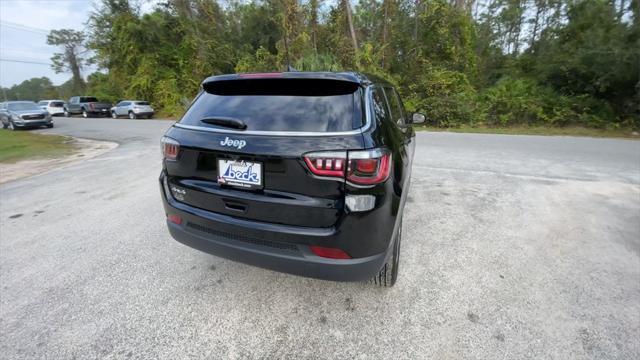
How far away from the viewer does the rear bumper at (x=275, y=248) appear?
5.98 feet

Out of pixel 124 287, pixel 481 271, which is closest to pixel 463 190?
pixel 481 271

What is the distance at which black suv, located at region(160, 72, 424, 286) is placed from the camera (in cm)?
176

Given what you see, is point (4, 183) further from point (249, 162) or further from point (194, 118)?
point (249, 162)

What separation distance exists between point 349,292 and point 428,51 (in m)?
17.0

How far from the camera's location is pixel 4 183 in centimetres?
578

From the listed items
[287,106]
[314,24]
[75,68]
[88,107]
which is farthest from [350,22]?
[75,68]

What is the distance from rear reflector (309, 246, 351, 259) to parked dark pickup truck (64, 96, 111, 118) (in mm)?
30826

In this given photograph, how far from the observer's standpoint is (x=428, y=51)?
53.7 feet

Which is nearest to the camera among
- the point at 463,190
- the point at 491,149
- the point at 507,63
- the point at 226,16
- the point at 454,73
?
the point at 463,190

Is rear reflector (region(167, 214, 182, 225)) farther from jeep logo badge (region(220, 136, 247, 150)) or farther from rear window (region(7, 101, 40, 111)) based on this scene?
rear window (region(7, 101, 40, 111))

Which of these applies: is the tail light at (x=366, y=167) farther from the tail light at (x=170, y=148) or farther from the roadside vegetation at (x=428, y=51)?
the roadside vegetation at (x=428, y=51)

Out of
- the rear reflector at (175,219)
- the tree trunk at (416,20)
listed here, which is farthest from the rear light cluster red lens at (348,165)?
the tree trunk at (416,20)

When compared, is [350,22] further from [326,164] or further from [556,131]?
[326,164]

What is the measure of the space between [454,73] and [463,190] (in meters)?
12.7
